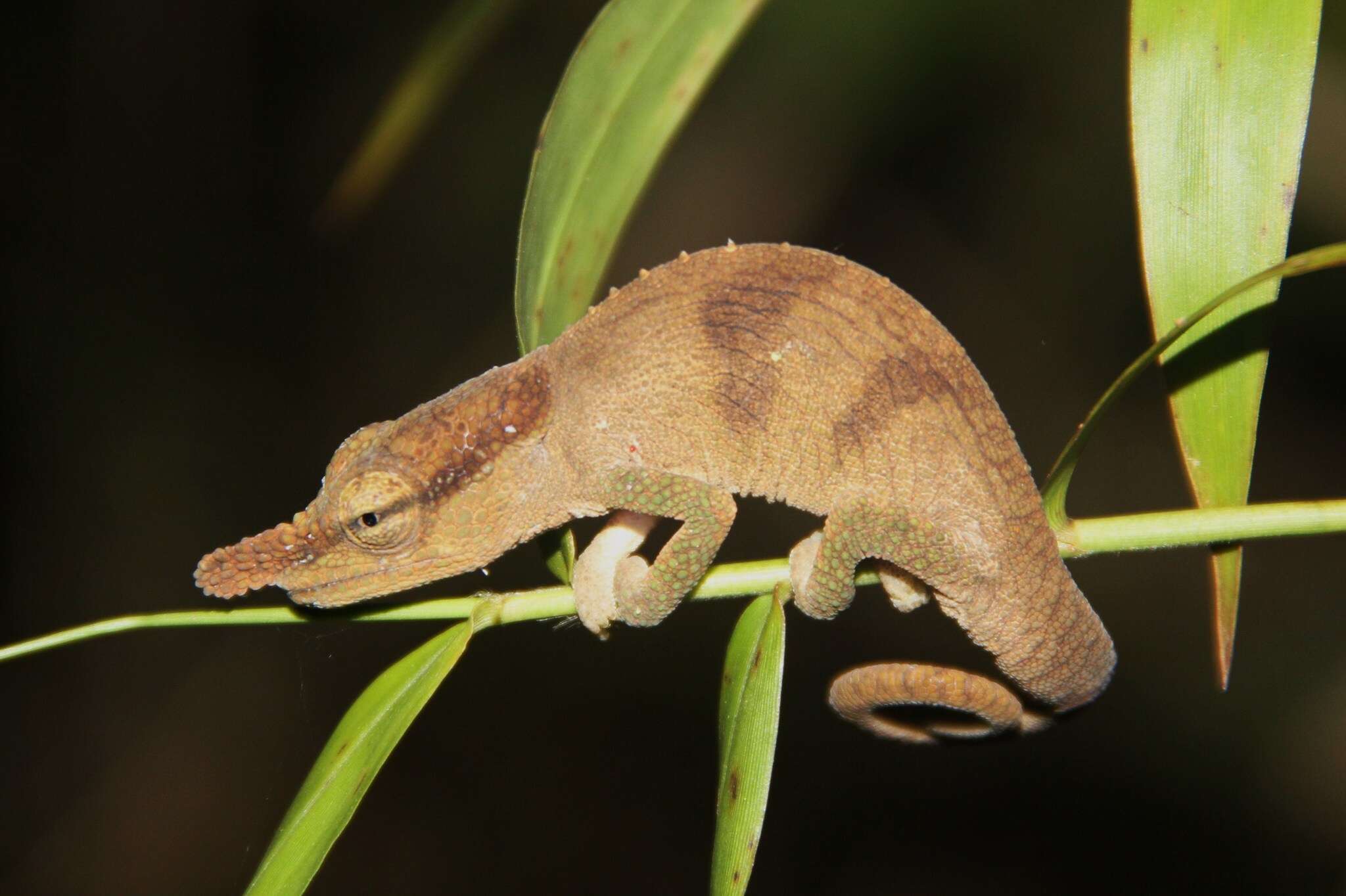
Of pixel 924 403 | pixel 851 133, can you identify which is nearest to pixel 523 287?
pixel 924 403

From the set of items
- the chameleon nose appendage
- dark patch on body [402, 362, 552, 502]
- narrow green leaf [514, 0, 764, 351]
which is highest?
narrow green leaf [514, 0, 764, 351]

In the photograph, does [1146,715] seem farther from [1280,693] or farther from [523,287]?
[523,287]

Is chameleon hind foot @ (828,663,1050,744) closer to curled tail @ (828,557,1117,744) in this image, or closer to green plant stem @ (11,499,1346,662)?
curled tail @ (828,557,1117,744)

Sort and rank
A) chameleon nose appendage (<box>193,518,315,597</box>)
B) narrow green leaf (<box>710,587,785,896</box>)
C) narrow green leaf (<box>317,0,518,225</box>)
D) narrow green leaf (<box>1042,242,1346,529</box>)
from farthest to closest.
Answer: narrow green leaf (<box>317,0,518,225</box>) < chameleon nose appendage (<box>193,518,315,597</box>) < narrow green leaf (<box>710,587,785,896</box>) < narrow green leaf (<box>1042,242,1346,529</box>)

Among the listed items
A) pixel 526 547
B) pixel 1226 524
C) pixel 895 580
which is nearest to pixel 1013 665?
pixel 895 580

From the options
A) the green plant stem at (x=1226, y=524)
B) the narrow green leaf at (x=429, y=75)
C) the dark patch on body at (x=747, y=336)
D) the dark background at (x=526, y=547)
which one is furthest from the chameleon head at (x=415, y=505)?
the dark background at (x=526, y=547)

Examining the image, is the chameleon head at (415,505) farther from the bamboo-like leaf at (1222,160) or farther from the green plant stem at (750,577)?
the bamboo-like leaf at (1222,160)

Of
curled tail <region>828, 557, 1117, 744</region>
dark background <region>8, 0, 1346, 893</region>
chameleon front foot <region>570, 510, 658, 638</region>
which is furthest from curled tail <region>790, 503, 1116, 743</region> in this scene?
dark background <region>8, 0, 1346, 893</region>
